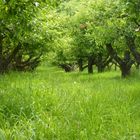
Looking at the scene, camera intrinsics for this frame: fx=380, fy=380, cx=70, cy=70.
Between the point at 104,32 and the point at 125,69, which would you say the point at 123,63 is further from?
the point at 104,32

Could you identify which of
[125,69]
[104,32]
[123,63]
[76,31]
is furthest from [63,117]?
[76,31]

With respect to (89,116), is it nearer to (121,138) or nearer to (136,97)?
(121,138)

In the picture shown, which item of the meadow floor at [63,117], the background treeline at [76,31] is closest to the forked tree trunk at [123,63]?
the background treeline at [76,31]

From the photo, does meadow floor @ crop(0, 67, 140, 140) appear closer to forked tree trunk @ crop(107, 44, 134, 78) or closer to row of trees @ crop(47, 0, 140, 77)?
row of trees @ crop(47, 0, 140, 77)

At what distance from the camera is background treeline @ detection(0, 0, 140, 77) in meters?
11.1

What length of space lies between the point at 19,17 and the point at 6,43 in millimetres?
14285

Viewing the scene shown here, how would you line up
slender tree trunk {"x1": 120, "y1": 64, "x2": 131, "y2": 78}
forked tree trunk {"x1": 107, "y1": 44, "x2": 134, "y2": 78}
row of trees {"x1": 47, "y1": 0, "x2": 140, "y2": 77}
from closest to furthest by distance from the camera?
row of trees {"x1": 47, "y1": 0, "x2": 140, "y2": 77}
forked tree trunk {"x1": 107, "y1": 44, "x2": 134, "y2": 78}
slender tree trunk {"x1": 120, "y1": 64, "x2": 131, "y2": 78}

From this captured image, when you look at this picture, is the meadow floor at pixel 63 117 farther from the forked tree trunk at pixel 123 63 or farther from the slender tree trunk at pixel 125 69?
the slender tree trunk at pixel 125 69

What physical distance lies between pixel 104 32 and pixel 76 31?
916 cm

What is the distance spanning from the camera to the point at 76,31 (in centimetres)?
2906

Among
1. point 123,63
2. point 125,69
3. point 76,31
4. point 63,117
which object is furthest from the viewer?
point 76,31

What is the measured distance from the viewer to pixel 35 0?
1038cm

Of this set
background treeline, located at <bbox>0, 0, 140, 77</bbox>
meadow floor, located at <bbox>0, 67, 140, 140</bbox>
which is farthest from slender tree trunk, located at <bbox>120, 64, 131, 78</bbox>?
meadow floor, located at <bbox>0, 67, 140, 140</bbox>

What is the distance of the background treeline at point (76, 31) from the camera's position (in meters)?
11.1
